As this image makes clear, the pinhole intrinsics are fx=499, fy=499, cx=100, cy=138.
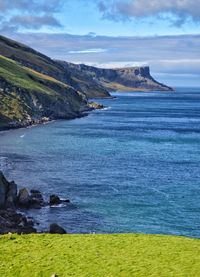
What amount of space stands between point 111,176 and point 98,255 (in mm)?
65577

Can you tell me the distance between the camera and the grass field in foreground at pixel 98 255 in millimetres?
31812

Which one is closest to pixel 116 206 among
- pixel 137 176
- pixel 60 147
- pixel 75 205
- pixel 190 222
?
pixel 75 205

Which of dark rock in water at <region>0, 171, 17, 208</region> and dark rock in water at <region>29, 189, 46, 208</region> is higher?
dark rock in water at <region>0, 171, 17, 208</region>

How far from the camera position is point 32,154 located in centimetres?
12562

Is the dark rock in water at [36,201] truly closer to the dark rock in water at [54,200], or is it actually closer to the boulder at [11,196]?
the dark rock in water at [54,200]

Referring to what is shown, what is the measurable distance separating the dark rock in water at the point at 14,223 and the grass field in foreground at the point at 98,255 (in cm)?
2391

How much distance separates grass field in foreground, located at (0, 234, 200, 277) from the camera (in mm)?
31812

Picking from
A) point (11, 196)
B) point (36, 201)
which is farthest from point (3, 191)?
point (36, 201)

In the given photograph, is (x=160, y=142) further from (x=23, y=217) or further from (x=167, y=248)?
(x=167, y=248)

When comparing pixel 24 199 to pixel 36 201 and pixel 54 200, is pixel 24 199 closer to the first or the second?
pixel 36 201

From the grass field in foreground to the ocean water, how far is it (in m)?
27.6

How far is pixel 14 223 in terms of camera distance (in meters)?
66.4

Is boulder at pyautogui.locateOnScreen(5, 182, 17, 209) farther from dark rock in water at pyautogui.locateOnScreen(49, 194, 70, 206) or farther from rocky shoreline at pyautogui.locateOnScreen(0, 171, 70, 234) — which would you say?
dark rock in water at pyautogui.locateOnScreen(49, 194, 70, 206)

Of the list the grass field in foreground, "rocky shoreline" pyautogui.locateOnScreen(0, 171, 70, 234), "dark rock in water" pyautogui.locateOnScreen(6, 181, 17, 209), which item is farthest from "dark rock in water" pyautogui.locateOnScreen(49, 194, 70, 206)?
the grass field in foreground
